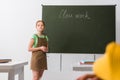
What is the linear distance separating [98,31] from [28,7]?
1404mm

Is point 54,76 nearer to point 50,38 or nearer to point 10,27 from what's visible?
point 50,38

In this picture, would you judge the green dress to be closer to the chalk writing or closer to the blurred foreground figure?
the chalk writing

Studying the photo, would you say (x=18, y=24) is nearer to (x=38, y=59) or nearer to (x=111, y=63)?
(x=38, y=59)

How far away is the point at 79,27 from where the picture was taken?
4.40 m

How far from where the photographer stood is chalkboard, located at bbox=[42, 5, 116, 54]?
14.3ft

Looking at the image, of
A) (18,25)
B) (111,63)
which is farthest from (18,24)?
(111,63)

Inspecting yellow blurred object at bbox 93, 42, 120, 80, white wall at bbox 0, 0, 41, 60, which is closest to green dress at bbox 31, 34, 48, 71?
white wall at bbox 0, 0, 41, 60

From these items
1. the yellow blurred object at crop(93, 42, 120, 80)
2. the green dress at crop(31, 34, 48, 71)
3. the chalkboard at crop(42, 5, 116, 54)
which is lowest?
the green dress at crop(31, 34, 48, 71)

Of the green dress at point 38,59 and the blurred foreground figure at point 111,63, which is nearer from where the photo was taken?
the blurred foreground figure at point 111,63

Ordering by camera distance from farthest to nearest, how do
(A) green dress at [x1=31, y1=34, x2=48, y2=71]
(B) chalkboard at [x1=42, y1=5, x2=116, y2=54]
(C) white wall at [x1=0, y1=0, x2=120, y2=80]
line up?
(C) white wall at [x1=0, y1=0, x2=120, y2=80], (B) chalkboard at [x1=42, y1=5, x2=116, y2=54], (A) green dress at [x1=31, y1=34, x2=48, y2=71]

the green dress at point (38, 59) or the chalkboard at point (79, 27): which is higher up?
the chalkboard at point (79, 27)

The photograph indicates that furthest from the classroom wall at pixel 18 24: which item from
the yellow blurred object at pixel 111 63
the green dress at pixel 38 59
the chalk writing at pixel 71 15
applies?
the yellow blurred object at pixel 111 63

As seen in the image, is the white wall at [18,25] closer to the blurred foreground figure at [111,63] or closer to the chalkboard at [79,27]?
the chalkboard at [79,27]

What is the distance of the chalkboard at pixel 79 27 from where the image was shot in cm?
434
